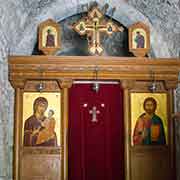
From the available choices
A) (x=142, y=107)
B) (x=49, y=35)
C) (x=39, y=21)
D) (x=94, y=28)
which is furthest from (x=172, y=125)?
(x=39, y=21)

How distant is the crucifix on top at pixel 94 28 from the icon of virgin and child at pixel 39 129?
1039 millimetres

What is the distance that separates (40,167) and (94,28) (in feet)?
6.36

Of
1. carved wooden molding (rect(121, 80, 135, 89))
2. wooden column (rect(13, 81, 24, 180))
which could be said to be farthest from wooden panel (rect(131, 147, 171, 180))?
wooden column (rect(13, 81, 24, 180))

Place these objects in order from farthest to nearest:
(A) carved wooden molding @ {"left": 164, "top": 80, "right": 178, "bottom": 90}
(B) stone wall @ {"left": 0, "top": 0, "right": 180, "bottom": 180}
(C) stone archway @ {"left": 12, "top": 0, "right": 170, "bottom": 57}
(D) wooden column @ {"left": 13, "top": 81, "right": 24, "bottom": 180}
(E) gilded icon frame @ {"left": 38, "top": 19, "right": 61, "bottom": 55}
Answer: (C) stone archway @ {"left": 12, "top": 0, "right": 170, "bottom": 57}, (A) carved wooden molding @ {"left": 164, "top": 80, "right": 178, "bottom": 90}, (E) gilded icon frame @ {"left": 38, "top": 19, "right": 61, "bottom": 55}, (D) wooden column @ {"left": 13, "top": 81, "right": 24, "bottom": 180}, (B) stone wall @ {"left": 0, "top": 0, "right": 180, "bottom": 180}

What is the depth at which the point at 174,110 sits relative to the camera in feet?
21.0

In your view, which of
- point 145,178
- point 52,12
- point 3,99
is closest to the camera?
point 3,99

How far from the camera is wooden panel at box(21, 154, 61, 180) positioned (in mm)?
6113

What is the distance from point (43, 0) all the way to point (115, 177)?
2550 mm

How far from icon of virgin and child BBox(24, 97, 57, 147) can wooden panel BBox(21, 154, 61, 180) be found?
178mm

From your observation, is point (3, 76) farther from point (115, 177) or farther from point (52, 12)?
point (115, 177)

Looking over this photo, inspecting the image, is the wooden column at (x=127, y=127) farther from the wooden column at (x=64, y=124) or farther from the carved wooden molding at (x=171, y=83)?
the wooden column at (x=64, y=124)

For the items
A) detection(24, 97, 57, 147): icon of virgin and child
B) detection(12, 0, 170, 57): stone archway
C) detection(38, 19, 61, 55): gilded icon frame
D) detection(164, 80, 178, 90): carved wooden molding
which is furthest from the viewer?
detection(12, 0, 170, 57): stone archway

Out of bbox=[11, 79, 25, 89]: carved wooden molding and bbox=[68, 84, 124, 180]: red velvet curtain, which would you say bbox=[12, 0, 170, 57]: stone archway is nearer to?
bbox=[11, 79, 25, 89]: carved wooden molding

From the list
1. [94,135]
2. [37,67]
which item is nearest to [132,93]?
[94,135]
